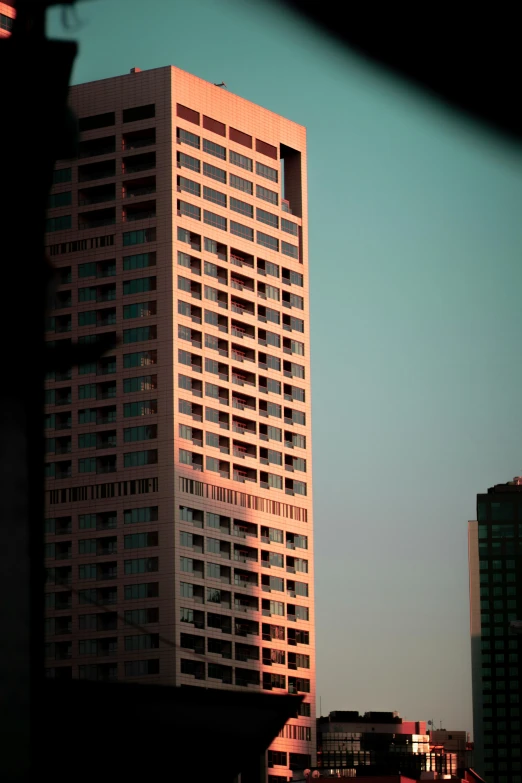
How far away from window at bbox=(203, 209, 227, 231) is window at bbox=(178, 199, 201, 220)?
2.89ft

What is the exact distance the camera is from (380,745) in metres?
176

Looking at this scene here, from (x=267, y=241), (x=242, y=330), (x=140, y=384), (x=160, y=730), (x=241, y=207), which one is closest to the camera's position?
(x=160, y=730)

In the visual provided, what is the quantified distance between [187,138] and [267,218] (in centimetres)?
1176

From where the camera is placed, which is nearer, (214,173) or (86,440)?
(86,440)

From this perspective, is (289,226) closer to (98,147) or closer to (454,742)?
(98,147)

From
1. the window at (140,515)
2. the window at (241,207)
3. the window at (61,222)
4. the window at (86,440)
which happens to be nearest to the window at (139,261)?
the window at (61,222)

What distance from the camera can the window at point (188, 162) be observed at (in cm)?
11800

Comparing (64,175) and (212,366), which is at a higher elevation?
(64,175)

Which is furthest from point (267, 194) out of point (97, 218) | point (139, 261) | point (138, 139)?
point (97, 218)

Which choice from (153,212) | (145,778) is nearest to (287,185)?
(153,212)

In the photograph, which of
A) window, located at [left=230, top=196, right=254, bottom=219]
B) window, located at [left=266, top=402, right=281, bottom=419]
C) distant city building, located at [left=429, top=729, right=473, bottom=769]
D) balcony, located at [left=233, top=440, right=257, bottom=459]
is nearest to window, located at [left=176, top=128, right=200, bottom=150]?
window, located at [left=230, top=196, right=254, bottom=219]

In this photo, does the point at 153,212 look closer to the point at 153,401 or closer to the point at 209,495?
the point at 153,401

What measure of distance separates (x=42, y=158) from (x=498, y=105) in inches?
219

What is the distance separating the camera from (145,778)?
11609 millimetres
